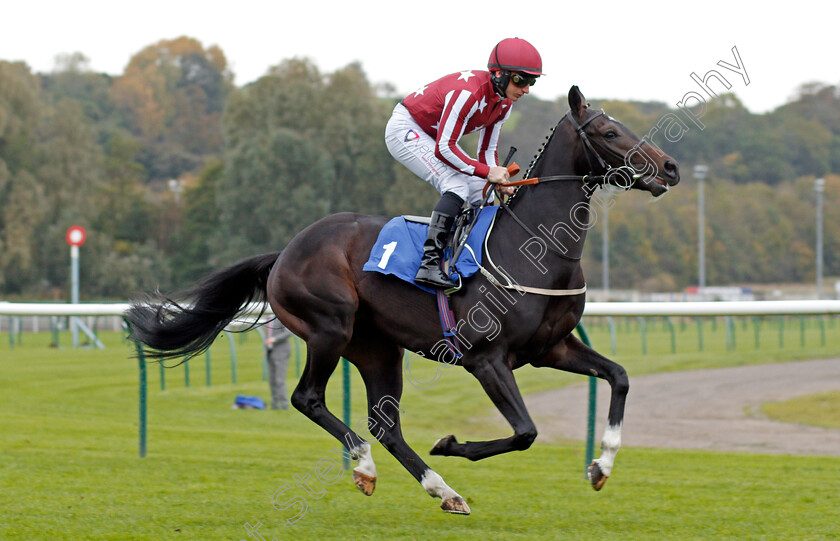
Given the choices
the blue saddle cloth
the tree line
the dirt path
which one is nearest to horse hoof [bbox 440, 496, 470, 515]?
the blue saddle cloth

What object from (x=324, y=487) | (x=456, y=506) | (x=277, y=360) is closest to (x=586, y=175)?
(x=456, y=506)

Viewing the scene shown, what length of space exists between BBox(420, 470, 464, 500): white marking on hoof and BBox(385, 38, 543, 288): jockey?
89 centimetres

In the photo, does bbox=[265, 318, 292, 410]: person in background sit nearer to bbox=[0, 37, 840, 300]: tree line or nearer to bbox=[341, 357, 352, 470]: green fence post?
bbox=[341, 357, 352, 470]: green fence post

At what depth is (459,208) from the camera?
449cm

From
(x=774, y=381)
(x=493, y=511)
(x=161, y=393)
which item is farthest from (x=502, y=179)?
(x=774, y=381)

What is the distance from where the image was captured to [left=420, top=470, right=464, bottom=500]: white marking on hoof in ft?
14.0

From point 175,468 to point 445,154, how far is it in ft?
9.83

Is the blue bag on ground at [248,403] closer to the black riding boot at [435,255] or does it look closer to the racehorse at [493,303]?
the racehorse at [493,303]

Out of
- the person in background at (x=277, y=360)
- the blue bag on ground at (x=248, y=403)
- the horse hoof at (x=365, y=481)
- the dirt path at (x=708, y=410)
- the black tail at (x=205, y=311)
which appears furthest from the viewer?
the blue bag on ground at (x=248, y=403)

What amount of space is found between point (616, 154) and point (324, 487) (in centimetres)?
260

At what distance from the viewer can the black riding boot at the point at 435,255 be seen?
4.34m

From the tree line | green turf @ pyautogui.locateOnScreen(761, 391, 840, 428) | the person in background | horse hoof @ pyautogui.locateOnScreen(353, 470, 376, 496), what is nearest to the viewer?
horse hoof @ pyautogui.locateOnScreen(353, 470, 376, 496)

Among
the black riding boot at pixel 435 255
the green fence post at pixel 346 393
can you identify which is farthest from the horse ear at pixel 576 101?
the green fence post at pixel 346 393

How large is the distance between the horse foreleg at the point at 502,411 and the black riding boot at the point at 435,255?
16.4 inches
